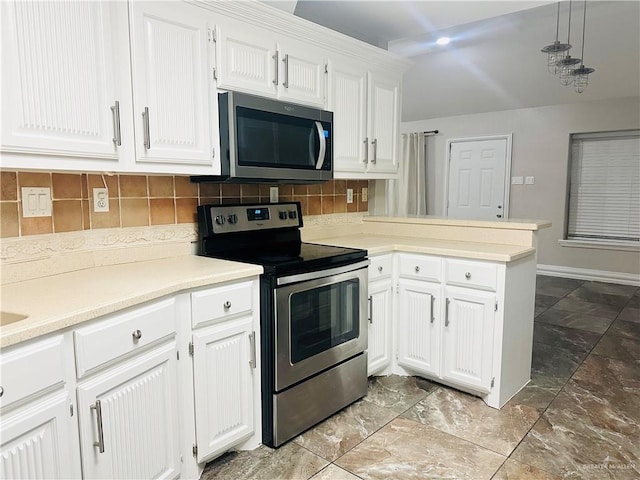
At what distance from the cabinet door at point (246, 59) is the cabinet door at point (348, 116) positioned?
1.55 feet

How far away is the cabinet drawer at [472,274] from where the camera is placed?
2398 millimetres

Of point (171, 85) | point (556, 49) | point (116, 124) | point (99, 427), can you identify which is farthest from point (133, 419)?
point (556, 49)

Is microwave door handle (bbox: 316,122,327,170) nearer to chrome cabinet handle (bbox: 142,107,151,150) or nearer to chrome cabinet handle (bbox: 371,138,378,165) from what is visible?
chrome cabinet handle (bbox: 371,138,378,165)

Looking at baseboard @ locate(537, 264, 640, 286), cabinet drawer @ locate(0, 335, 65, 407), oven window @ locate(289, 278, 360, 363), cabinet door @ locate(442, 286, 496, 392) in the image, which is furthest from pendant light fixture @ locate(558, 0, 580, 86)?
cabinet drawer @ locate(0, 335, 65, 407)

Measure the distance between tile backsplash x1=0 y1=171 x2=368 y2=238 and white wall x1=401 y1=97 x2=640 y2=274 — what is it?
14.6 ft

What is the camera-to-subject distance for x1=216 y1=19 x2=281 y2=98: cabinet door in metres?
2.04

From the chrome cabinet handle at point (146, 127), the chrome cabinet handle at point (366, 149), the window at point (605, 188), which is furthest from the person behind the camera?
the window at point (605, 188)

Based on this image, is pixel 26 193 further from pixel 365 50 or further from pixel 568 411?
pixel 568 411

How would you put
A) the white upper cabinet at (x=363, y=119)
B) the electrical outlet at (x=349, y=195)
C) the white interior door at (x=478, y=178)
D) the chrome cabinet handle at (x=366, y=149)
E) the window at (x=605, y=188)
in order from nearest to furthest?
the white upper cabinet at (x=363, y=119) → the chrome cabinet handle at (x=366, y=149) → the electrical outlet at (x=349, y=195) → the window at (x=605, y=188) → the white interior door at (x=478, y=178)

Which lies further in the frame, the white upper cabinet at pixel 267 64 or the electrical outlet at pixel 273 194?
the electrical outlet at pixel 273 194

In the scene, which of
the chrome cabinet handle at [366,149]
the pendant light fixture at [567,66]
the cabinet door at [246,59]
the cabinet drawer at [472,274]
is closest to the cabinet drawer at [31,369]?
the cabinet door at [246,59]

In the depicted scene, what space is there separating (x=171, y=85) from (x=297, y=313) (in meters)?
1.16

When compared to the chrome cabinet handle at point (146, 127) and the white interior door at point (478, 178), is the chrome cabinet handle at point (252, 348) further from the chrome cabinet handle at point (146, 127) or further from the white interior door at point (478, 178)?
the white interior door at point (478, 178)

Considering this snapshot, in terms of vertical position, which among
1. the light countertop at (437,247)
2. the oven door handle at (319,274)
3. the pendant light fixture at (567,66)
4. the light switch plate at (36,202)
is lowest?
the oven door handle at (319,274)
